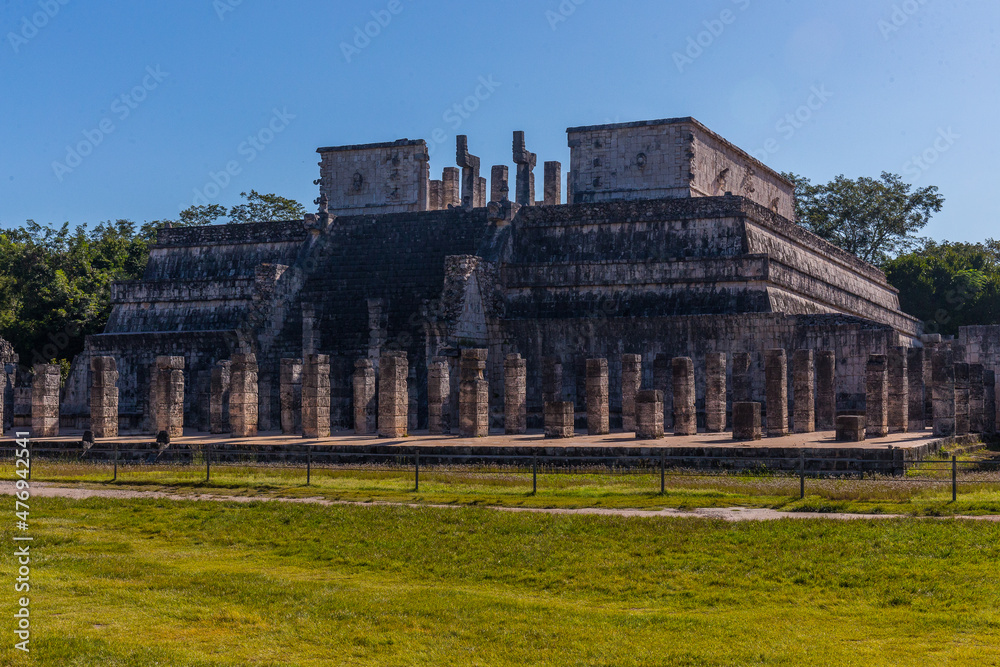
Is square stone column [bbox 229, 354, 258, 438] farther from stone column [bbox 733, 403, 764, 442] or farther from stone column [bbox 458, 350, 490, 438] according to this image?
stone column [bbox 733, 403, 764, 442]

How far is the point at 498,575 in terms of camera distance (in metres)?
14.2

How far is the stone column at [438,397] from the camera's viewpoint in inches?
1176

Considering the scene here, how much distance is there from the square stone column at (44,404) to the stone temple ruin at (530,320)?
2.4 inches

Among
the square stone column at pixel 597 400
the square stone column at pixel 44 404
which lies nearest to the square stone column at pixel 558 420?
the square stone column at pixel 597 400

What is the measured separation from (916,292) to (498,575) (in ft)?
139

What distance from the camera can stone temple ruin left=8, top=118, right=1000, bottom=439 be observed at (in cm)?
2944

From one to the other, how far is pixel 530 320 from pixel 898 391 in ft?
34.7

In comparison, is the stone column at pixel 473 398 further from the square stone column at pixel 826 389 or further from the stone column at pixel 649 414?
the square stone column at pixel 826 389

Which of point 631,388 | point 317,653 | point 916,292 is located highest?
point 916,292

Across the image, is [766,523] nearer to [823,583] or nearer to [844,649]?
[823,583]

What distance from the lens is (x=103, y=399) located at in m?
31.2

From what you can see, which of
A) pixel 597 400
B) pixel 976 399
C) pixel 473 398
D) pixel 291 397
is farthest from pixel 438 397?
pixel 976 399

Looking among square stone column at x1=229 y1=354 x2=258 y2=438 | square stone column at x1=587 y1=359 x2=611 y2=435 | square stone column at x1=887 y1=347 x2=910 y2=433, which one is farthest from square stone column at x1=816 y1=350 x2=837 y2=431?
square stone column at x1=229 y1=354 x2=258 y2=438

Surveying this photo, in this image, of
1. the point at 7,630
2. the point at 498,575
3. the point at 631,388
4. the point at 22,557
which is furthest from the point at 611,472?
the point at 7,630
